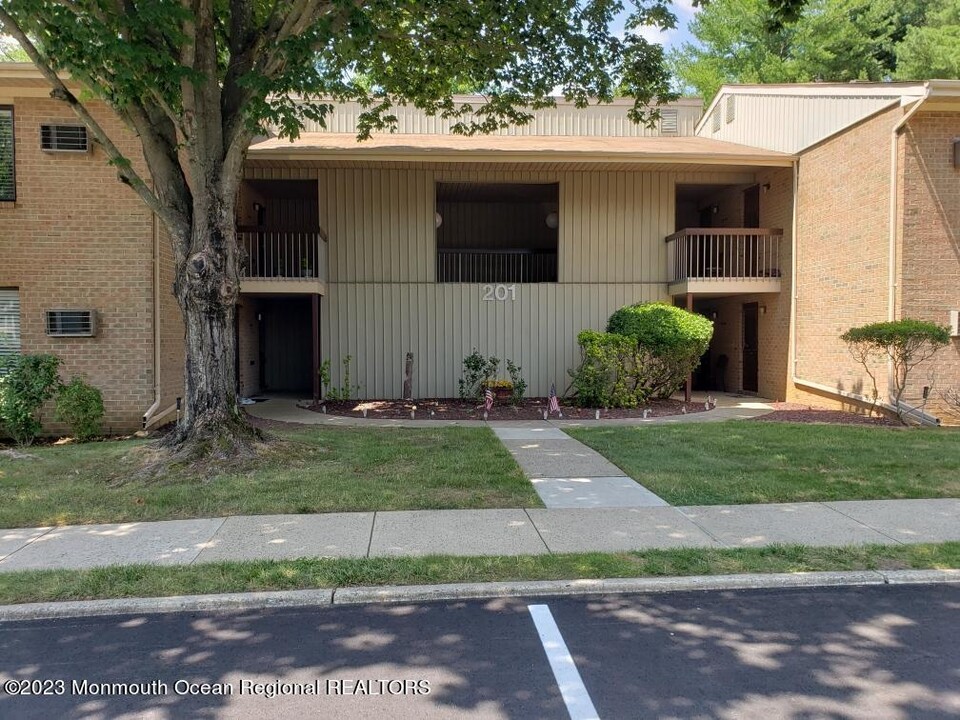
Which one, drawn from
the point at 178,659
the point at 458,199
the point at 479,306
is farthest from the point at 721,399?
the point at 178,659

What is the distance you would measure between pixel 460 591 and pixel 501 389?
Result: 9.29 m

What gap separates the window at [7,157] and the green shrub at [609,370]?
1002cm

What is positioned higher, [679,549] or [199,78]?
[199,78]

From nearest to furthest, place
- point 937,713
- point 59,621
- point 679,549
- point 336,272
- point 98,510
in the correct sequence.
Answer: point 937,713, point 59,621, point 679,549, point 98,510, point 336,272

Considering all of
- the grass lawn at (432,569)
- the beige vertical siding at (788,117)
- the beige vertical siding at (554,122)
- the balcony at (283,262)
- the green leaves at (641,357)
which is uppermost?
the beige vertical siding at (554,122)

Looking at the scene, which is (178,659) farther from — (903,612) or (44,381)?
(44,381)

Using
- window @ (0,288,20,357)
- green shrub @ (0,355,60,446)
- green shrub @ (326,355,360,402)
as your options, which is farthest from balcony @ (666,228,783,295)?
window @ (0,288,20,357)

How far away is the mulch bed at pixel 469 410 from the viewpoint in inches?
475

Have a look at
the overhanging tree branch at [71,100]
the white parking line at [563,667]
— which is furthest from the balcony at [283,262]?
the white parking line at [563,667]

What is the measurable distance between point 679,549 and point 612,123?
52.1 ft

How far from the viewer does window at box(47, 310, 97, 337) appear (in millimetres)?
10180

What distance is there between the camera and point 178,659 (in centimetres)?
340

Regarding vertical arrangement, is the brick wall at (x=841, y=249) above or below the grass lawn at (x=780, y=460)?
above

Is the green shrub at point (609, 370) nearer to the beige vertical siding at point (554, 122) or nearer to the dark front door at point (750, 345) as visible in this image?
the dark front door at point (750, 345)
